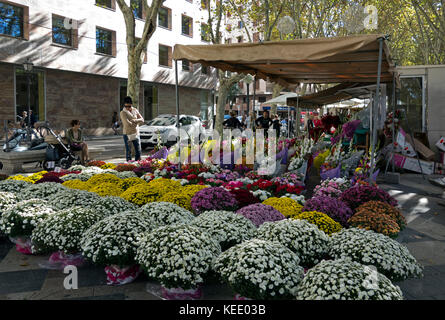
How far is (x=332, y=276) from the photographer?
9.57ft

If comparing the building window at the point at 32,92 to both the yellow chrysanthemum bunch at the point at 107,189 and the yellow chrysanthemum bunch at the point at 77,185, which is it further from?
the yellow chrysanthemum bunch at the point at 107,189

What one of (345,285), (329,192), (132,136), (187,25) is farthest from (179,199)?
(187,25)

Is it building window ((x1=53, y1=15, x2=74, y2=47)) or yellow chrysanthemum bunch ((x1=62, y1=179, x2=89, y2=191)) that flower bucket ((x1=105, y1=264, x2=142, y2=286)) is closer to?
yellow chrysanthemum bunch ((x1=62, y1=179, x2=89, y2=191))

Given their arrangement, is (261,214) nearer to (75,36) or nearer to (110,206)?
(110,206)

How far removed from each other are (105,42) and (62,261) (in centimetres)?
2576

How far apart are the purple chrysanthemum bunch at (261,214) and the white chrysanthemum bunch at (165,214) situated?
27.8 inches

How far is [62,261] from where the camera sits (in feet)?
14.0

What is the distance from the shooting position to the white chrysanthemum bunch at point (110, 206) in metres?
4.89

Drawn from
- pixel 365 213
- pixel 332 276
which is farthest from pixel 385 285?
pixel 365 213

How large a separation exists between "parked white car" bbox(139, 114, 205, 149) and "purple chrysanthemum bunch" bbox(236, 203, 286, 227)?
11.7m

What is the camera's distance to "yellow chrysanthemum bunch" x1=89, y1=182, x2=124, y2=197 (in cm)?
625

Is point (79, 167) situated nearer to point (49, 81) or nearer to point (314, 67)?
point (314, 67)

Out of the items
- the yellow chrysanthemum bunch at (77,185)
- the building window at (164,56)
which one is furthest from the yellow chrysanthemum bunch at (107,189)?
the building window at (164,56)
